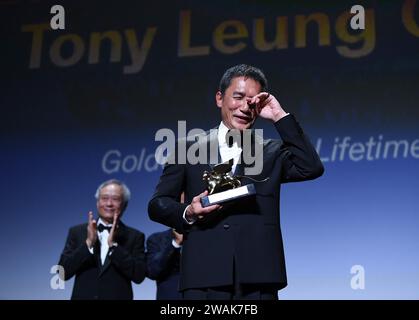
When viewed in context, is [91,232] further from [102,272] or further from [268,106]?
[268,106]

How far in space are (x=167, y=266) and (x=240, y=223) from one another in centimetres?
198

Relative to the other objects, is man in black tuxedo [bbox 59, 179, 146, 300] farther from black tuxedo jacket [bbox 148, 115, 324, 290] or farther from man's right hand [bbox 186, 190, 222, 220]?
man's right hand [bbox 186, 190, 222, 220]

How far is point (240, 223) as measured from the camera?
1984mm

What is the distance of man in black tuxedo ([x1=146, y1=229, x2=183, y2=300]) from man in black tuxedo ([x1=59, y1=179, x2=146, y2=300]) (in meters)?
0.08

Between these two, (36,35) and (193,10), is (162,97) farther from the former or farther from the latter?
(36,35)

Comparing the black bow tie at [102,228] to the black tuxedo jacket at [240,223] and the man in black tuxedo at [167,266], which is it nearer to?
the man in black tuxedo at [167,266]

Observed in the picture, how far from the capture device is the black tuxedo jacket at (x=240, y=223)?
1.96 m

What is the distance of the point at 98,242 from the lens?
4.02 meters

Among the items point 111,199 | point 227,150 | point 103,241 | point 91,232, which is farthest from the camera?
point 111,199

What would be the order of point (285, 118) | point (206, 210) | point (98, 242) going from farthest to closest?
point (98, 242) < point (285, 118) < point (206, 210)

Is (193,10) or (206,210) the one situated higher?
(193,10)

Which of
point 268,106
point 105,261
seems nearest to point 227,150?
point 268,106

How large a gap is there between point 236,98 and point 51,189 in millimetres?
3005
